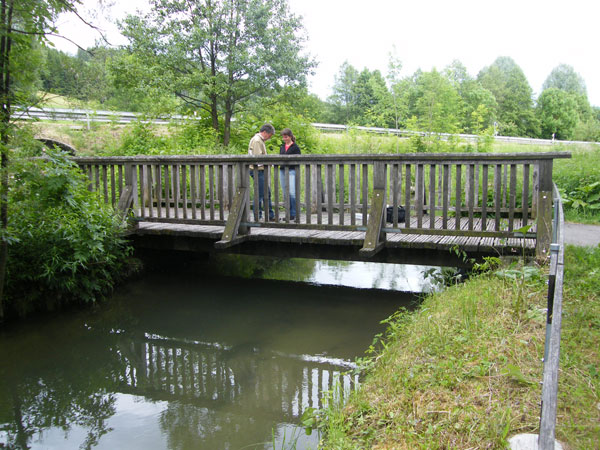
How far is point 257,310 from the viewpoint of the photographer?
775 centimetres

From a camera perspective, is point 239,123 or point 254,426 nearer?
point 254,426

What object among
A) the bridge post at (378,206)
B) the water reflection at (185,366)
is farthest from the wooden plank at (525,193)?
the water reflection at (185,366)

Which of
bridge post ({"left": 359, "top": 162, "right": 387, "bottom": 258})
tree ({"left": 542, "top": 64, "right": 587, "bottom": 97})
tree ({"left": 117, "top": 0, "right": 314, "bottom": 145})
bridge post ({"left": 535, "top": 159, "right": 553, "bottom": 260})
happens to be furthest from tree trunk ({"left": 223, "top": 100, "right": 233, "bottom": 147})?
tree ({"left": 542, "top": 64, "right": 587, "bottom": 97})

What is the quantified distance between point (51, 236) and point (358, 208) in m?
4.44

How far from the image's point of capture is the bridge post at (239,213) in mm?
7527

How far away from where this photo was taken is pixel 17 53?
603 centimetres

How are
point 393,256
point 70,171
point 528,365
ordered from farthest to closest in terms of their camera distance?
point 393,256
point 70,171
point 528,365

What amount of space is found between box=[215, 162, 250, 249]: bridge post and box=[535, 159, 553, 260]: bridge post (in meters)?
4.09

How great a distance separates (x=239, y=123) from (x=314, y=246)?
9.86 metres

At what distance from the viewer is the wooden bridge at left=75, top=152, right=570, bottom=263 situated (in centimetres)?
639

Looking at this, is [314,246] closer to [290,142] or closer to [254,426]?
[290,142]

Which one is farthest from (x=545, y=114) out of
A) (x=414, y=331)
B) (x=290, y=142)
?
(x=414, y=331)

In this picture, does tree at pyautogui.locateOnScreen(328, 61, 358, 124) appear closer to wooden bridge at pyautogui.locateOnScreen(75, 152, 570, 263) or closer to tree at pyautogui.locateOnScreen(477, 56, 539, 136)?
tree at pyautogui.locateOnScreen(477, 56, 539, 136)

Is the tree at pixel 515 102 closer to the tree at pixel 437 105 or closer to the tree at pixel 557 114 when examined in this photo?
the tree at pixel 557 114
